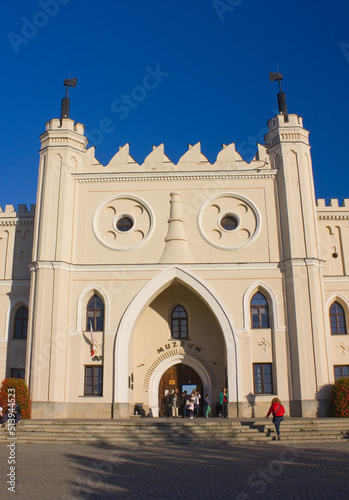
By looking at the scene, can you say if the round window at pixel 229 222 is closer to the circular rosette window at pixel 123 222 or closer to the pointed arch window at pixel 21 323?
the circular rosette window at pixel 123 222

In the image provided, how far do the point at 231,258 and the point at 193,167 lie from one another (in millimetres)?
5273

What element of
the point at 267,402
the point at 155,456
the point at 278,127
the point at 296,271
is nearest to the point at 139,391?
the point at 267,402

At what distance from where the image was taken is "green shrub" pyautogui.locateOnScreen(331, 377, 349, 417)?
73.5 ft

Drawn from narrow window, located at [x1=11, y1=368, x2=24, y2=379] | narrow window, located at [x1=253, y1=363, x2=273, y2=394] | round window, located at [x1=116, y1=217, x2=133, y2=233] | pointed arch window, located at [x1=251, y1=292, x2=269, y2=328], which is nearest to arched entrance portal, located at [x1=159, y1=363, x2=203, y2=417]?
narrow window, located at [x1=253, y1=363, x2=273, y2=394]

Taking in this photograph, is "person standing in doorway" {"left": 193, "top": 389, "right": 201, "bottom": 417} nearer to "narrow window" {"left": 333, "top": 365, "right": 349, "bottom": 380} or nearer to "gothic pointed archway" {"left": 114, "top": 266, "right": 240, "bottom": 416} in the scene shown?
"gothic pointed archway" {"left": 114, "top": 266, "right": 240, "bottom": 416}

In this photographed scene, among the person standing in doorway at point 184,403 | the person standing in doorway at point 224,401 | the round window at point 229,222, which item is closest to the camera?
the person standing in doorway at point 224,401

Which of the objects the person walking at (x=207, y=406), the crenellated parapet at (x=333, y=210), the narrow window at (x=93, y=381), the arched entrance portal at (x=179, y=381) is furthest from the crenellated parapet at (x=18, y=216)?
the crenellated parapet at (x=333, y=210)

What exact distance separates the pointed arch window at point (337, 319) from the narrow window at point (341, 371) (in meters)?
1.66

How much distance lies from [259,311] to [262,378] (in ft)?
10.3

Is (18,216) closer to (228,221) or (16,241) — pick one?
(16,241)

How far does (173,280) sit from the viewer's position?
2589 cm

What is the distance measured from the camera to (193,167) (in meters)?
27.5

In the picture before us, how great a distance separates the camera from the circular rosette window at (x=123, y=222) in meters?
26.7

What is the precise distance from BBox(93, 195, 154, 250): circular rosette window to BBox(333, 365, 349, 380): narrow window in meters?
11.4
